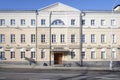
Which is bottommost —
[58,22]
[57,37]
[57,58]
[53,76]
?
[53,76]

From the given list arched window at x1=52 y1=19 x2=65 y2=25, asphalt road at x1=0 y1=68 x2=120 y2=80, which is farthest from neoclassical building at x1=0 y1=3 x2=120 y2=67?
asphalt road at x1=0 y1=68 x2=120 y2=80

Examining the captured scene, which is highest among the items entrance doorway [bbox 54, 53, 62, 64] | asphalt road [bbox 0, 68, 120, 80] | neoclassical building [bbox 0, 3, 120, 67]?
neoclassical building [bbox 0, 3, 120, 67]

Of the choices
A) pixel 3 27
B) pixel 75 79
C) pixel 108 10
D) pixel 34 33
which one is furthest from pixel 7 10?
pixel 75 79

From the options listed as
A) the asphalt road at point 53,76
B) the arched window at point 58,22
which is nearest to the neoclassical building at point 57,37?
the arched window at point 58,22

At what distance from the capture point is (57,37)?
4534 cm

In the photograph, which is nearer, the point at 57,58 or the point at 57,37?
the point at 57,37

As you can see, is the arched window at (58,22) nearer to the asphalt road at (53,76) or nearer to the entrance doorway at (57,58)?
the entrance doorway at (57,58)

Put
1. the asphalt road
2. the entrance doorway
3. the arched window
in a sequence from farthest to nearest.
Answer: the arched window < the entrance doorway < the asphalt road

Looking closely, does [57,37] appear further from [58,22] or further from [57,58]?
[57,58]

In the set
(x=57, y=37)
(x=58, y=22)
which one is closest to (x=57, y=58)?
(x=57, y=37)

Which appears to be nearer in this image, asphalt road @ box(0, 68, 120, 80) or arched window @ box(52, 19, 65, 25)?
asphalt road @ box(0, 68, 120, 80)

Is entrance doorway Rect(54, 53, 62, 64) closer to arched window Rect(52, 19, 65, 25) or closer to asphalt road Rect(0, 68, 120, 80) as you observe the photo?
arched window Rect(52, 19, 65, 25)

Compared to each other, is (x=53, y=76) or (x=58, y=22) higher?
(x=58, y=22)

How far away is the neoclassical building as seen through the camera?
148 feet
